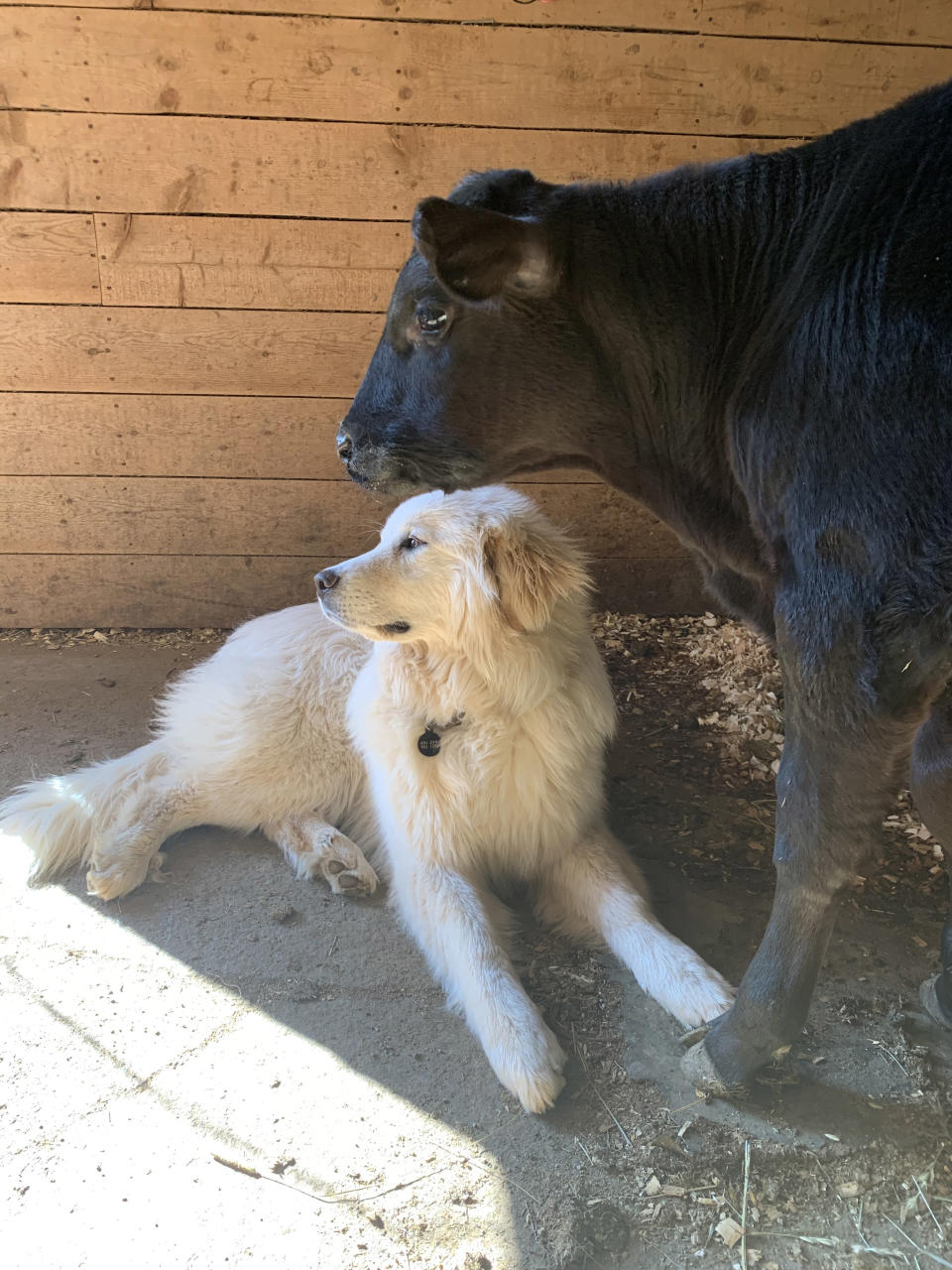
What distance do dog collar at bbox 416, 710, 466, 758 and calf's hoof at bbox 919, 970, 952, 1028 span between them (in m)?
1.33

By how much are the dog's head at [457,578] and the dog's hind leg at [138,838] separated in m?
0.96

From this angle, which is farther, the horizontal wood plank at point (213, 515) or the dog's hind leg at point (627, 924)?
the horizontal wood plank at point (213, 515)

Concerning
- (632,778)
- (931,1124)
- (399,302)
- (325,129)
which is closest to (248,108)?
(325,129)


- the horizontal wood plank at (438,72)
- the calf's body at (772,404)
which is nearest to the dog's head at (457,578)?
the calf's body at (772,404)

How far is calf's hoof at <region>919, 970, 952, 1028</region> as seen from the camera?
2.10m

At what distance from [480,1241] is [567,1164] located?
235mm

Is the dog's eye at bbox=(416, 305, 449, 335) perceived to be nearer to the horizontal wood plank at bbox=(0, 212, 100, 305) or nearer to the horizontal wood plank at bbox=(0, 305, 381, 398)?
the horizontal wood plank at bbox=(0, 305, 381, 398)

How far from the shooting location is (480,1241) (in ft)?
5.48

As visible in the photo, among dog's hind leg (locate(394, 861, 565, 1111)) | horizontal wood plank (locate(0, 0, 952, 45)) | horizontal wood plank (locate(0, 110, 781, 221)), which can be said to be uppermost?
horizontal wood plank (locate(0, 0, 952, 45))

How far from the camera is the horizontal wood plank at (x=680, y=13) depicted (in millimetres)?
3354

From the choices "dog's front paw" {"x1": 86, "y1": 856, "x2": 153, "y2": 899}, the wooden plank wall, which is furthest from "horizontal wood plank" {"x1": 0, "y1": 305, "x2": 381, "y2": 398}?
"dog's front paw" {"x1": 86, "y1": 856, "x2": 153, "y2": 899}

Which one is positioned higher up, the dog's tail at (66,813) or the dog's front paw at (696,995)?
the dog's front paw at (696,995)

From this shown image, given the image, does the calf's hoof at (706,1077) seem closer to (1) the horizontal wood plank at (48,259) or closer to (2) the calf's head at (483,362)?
(2) the calf's head at (483,362)

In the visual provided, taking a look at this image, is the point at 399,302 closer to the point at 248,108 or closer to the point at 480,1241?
the point at 480,1241
